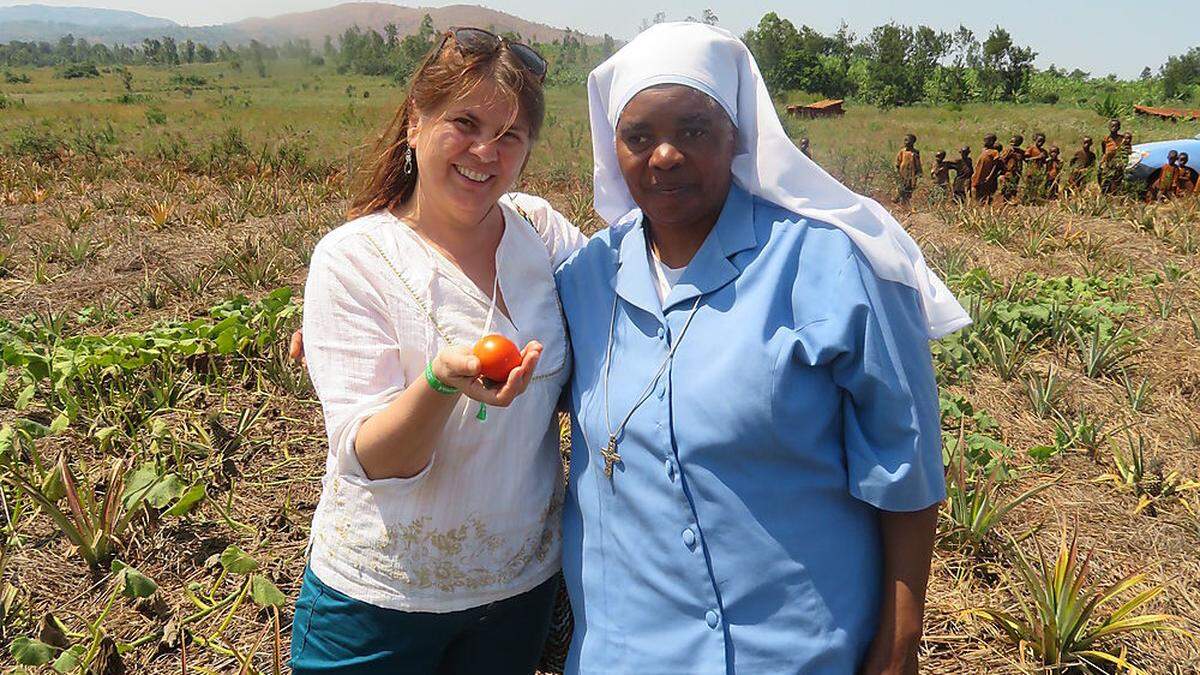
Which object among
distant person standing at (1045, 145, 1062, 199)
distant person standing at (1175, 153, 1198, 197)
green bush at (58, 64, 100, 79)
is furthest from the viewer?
green bush at (58, 64, 100, 79)

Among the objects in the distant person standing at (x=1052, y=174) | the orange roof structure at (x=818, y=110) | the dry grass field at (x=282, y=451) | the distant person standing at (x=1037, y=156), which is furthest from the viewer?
the orange roof structure at (x=818, y=110)

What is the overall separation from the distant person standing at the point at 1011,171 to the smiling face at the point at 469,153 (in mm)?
10614

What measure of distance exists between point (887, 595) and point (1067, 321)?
13.6 feet

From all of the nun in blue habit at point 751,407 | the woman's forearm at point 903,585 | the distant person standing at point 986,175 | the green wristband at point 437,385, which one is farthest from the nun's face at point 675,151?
the distant person standing at point 986,175

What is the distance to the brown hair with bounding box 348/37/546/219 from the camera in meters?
1.51

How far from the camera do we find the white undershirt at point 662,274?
4.85 feet

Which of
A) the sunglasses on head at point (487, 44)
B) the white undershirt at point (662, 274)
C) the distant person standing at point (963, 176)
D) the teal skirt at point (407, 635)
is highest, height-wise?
the sunglasses on head at point (487, 44)

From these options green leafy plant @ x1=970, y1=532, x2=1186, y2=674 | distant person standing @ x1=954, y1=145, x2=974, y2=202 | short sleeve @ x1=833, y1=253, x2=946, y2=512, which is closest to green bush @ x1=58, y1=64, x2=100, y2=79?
distant person standing @ x1=954, y1=145, x2=974, y2=202

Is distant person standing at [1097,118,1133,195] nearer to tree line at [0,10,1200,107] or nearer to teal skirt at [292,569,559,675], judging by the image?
teal skirt at [292,569,559,675]

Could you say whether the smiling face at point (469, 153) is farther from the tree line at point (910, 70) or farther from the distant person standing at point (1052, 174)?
the tree line at point (910, 70)

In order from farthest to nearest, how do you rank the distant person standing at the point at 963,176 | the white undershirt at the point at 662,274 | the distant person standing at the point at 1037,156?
the distant person standing at the point at 963,176
the distant person standing at the point at 1037,156
the white undershirt at the point at 662,274

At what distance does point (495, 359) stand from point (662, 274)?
41cm

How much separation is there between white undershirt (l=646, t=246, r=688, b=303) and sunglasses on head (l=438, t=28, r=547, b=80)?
17.2 inches

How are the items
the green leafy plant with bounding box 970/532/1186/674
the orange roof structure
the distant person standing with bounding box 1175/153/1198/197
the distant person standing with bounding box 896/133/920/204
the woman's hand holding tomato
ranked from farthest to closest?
1. the orange roof structure
2. the distant person standing with bounding box 896/133/920/204
3. the distant person standing with bounding box 1175/153/1198/197
4. the green leafy plant with bounding box 970/532/1186/674
5. the woman's hand holding tomato
